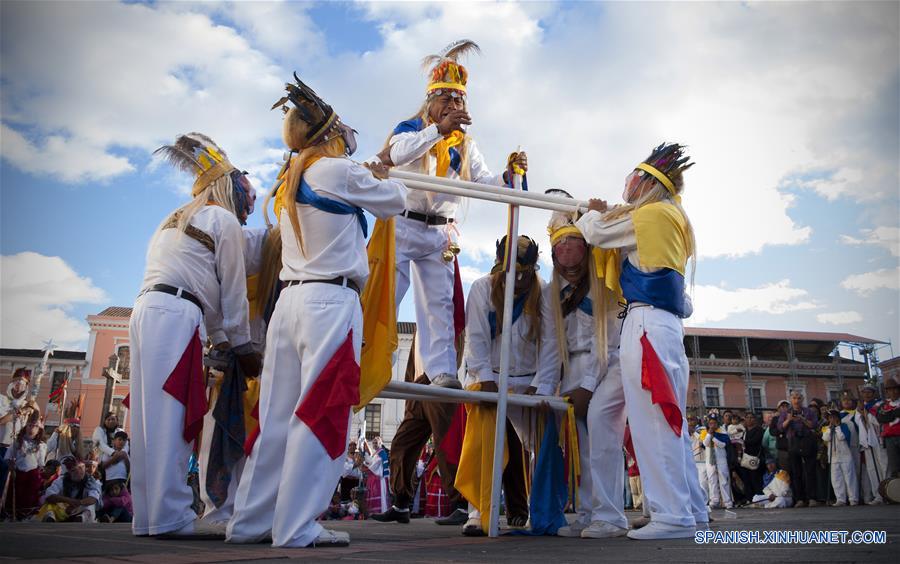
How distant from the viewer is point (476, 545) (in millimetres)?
3883

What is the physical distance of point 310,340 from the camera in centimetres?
375

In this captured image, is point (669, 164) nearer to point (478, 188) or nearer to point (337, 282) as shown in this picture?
point (478, 188)

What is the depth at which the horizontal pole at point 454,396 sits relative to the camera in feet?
15.3

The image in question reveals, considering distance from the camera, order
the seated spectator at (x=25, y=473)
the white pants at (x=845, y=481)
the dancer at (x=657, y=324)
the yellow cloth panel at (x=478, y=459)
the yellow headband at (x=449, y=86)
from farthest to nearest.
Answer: the white pants at (x=845, y=481) < the seated spectator at (x=25, y=473) < the yellow headband at (x=449, y=86) < the yellow cloth panel at (x=478, y=459) < the dancer at (x=657, y=324)

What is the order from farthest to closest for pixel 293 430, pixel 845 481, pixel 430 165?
1. pixel 845 481
2. pixel 430 165
3. pixel 293 430

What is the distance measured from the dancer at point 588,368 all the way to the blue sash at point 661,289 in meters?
0.61

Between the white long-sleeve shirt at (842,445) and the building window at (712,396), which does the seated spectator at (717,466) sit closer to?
the white long-sleeve shirt at (842,445)

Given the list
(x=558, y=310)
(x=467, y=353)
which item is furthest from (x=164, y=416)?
(x=558, y=310)

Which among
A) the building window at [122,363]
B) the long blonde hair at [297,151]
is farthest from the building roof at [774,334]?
the long blonde hair at [297,151]

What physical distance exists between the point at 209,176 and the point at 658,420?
11.1ft

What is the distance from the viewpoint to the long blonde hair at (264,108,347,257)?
12.9 feet

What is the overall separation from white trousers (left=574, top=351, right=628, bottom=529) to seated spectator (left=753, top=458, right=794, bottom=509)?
34.6 feet

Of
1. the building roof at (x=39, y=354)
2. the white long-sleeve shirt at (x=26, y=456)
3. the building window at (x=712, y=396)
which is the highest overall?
the building roof at (x=39, y=354)

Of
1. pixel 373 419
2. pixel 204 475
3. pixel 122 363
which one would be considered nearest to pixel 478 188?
pixel 204 475
